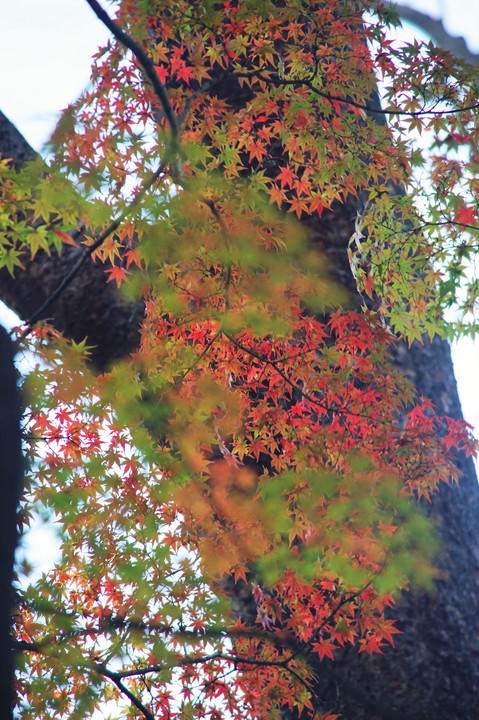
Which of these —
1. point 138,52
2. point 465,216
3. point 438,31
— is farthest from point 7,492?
point 438,31

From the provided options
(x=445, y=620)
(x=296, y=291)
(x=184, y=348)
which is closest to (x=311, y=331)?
(x=296, y=291)

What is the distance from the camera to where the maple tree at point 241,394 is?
2.65 m

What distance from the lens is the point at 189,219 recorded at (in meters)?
2.71

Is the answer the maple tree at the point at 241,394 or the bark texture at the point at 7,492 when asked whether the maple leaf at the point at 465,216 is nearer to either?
the maple tree at the point at 241,394

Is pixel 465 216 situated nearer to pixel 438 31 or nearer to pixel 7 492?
pixel 7 492

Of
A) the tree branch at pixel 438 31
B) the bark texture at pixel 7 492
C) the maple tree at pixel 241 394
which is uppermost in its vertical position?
the tree branch at pixel 438 31

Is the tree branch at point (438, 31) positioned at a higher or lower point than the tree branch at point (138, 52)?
higher

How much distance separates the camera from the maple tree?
2654 mm

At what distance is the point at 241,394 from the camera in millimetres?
3117

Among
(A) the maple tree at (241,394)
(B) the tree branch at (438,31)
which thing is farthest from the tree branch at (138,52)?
(B) the tree branch at (438,31)

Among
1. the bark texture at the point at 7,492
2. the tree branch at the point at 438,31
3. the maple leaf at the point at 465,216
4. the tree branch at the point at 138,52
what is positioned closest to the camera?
the bark texture at the point at 7,492

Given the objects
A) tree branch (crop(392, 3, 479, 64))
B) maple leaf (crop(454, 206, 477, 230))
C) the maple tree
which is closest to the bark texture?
the maple tree

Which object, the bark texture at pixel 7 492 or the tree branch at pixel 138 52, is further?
the tree branch at pixel 138 52

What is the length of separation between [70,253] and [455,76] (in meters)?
2.74
